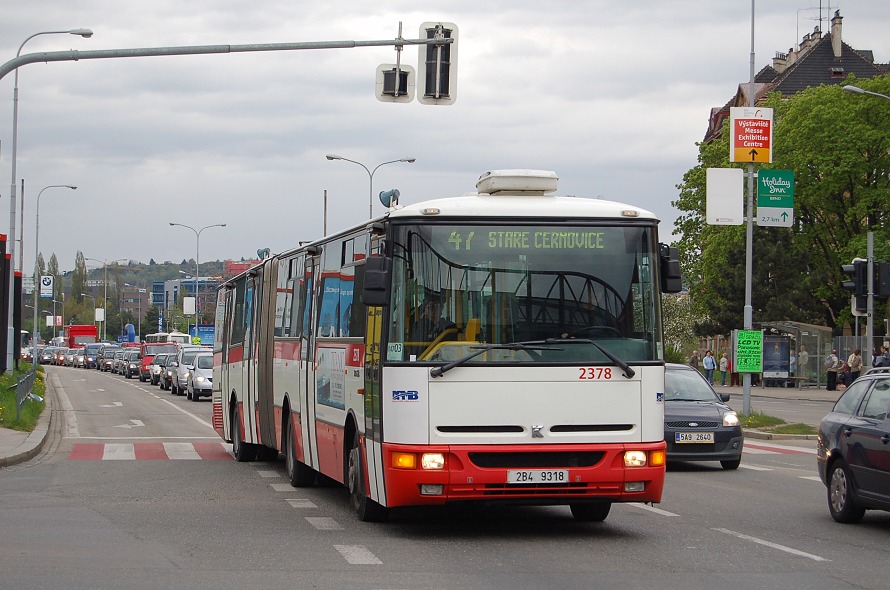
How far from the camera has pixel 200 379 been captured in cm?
4609

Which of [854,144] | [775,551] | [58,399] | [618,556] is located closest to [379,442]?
[618,556]

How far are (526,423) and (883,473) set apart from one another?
3382 millimetres

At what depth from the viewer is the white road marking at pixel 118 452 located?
21311 mm

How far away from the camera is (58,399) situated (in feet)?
146

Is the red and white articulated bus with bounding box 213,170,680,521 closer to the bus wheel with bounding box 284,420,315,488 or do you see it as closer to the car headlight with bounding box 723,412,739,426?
the bus wheel with bounding box 284,420,315,488

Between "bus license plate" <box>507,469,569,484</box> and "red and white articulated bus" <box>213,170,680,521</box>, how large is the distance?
0.01m

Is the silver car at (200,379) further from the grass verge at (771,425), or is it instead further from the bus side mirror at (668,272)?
the bus side mirror at (668,272)

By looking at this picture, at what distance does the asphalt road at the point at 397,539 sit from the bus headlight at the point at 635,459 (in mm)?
662

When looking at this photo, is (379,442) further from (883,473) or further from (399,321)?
(883,473)

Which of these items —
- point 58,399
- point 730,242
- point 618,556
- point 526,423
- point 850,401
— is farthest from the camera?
point 730,242

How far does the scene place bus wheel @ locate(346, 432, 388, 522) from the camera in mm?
12398

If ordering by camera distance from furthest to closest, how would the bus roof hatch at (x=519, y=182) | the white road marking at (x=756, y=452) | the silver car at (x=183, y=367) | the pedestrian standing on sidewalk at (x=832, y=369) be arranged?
the pedestrian standing on sidewalk at (x=832, y=369), the silver car at (x=183, y=367), the white road marking at (x=756, y=452), the bus roof hatch at (x=519, y=182)

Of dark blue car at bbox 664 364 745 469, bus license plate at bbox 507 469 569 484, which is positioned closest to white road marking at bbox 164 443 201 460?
dark blue car at bbox 664 364 745 469

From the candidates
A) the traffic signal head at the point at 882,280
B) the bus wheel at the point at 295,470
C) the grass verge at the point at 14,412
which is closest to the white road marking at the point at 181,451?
the grass verge at the point at 14,412
